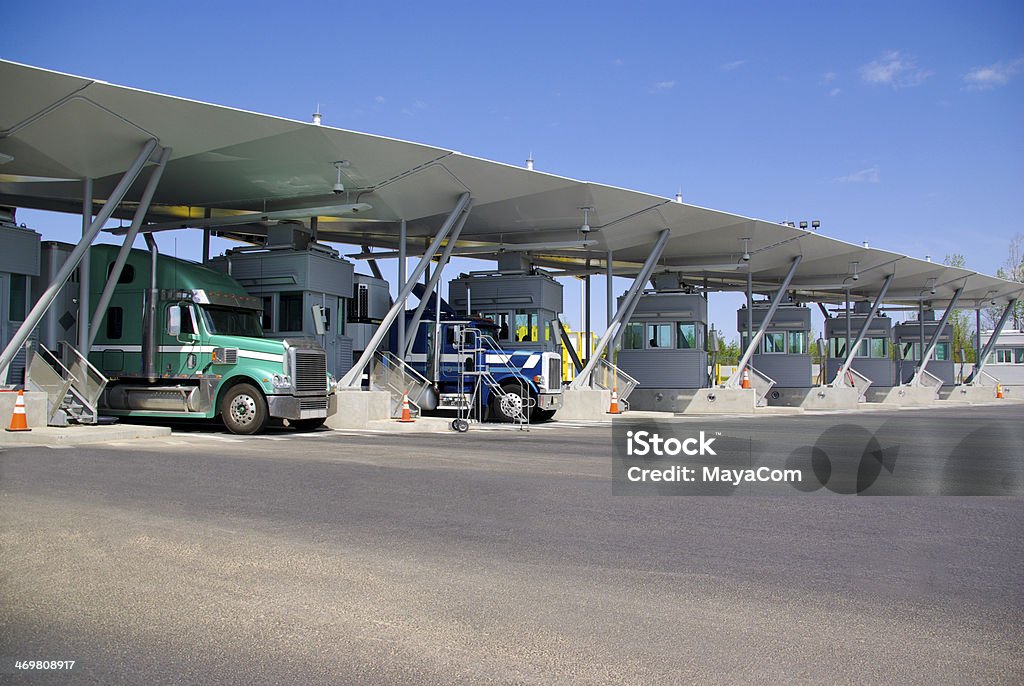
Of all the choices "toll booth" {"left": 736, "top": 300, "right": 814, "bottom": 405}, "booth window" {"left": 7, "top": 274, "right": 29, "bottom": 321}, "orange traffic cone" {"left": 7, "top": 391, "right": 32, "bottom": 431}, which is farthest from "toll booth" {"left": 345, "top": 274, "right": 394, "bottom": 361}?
"toll booth" {"left": 736, "top": 300, "right": 814, "bottom": 405}

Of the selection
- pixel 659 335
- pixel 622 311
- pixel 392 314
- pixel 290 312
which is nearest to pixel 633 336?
pixel 659 335

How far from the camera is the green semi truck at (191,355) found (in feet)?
54.4

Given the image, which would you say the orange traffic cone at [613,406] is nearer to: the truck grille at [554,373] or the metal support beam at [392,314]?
the truck grille at [554,373]

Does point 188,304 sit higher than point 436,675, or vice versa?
point 188,304

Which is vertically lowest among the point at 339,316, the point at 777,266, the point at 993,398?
the point at 993,398

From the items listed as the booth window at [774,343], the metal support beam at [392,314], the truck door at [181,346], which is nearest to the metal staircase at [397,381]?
the metal support beam at [392,314]

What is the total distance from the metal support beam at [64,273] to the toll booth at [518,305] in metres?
9.94

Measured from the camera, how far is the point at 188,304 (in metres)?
17.1

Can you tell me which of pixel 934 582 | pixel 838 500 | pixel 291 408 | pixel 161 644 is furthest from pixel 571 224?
pixel 161 644

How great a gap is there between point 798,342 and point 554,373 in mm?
19612

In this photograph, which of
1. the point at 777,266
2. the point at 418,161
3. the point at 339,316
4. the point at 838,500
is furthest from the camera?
the point at 777,266

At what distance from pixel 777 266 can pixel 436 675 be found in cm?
3328

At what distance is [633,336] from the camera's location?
31.5 m

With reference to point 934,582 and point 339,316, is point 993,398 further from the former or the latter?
point 934,582
